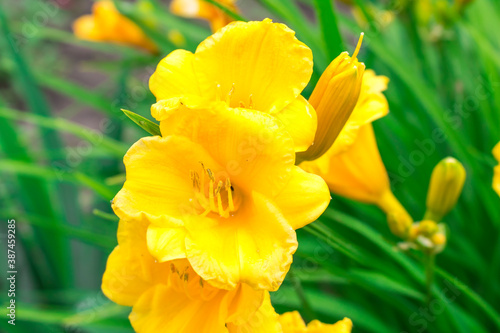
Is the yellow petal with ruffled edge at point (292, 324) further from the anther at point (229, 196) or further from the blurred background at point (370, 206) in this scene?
the anther at point (229, 196)

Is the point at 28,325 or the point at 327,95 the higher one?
the point at 327,95

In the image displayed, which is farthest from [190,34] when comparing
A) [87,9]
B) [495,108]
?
[87,9]

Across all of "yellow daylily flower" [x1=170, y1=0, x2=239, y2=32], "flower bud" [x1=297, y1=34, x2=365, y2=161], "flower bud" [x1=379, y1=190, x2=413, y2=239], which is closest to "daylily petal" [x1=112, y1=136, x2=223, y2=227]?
"flower bud" [x1=297, y1=34, x2=365, y2=161]

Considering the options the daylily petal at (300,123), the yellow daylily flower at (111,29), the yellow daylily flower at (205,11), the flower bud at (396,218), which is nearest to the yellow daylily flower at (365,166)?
the flower bud at (396,218)

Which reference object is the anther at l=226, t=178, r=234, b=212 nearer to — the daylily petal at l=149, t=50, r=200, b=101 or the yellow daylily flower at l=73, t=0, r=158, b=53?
the daylily petal at l=149, t=50, r=200, b=101

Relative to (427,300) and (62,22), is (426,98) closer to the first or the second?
(427,300)

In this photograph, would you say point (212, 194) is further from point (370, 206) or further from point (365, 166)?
point (370, 206)

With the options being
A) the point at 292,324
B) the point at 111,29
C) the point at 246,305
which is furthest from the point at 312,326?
the point at 111,29
